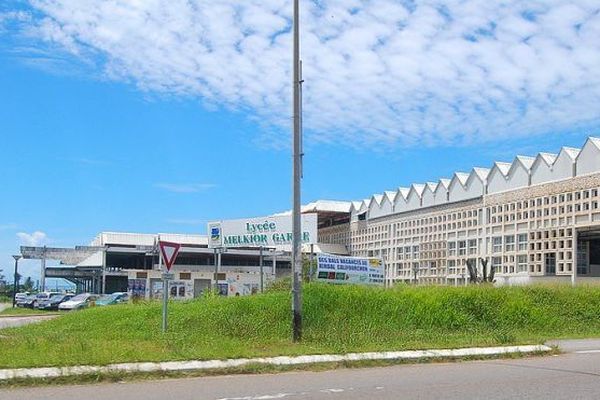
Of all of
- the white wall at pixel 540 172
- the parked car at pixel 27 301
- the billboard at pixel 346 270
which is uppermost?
the white wall at pixel 540 172

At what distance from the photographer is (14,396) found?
370 inches

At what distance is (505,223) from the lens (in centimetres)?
4141

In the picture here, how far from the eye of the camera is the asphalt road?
370 inches

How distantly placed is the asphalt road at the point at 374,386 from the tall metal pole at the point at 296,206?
3299 mm

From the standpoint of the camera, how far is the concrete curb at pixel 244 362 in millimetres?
10763

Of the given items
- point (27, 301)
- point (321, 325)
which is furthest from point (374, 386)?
point (27, 301)

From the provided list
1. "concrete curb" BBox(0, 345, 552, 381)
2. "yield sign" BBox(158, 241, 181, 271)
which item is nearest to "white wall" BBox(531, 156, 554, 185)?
"concrete curb" BBox(0, 345, 552, 381)

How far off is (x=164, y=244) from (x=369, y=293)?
8086 millimetres

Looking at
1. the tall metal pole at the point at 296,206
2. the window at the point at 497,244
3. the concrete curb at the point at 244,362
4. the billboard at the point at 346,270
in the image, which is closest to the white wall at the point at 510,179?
the window at the point at 497,244

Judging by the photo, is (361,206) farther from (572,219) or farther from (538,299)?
(538,299)

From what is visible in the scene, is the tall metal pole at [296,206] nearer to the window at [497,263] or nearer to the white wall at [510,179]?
the white wall at [510,179]

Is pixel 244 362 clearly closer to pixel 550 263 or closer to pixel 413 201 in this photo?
pixel 550 263

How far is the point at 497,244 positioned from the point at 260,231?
15526mm

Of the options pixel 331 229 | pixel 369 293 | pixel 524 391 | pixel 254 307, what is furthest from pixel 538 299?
pixel 331 229
